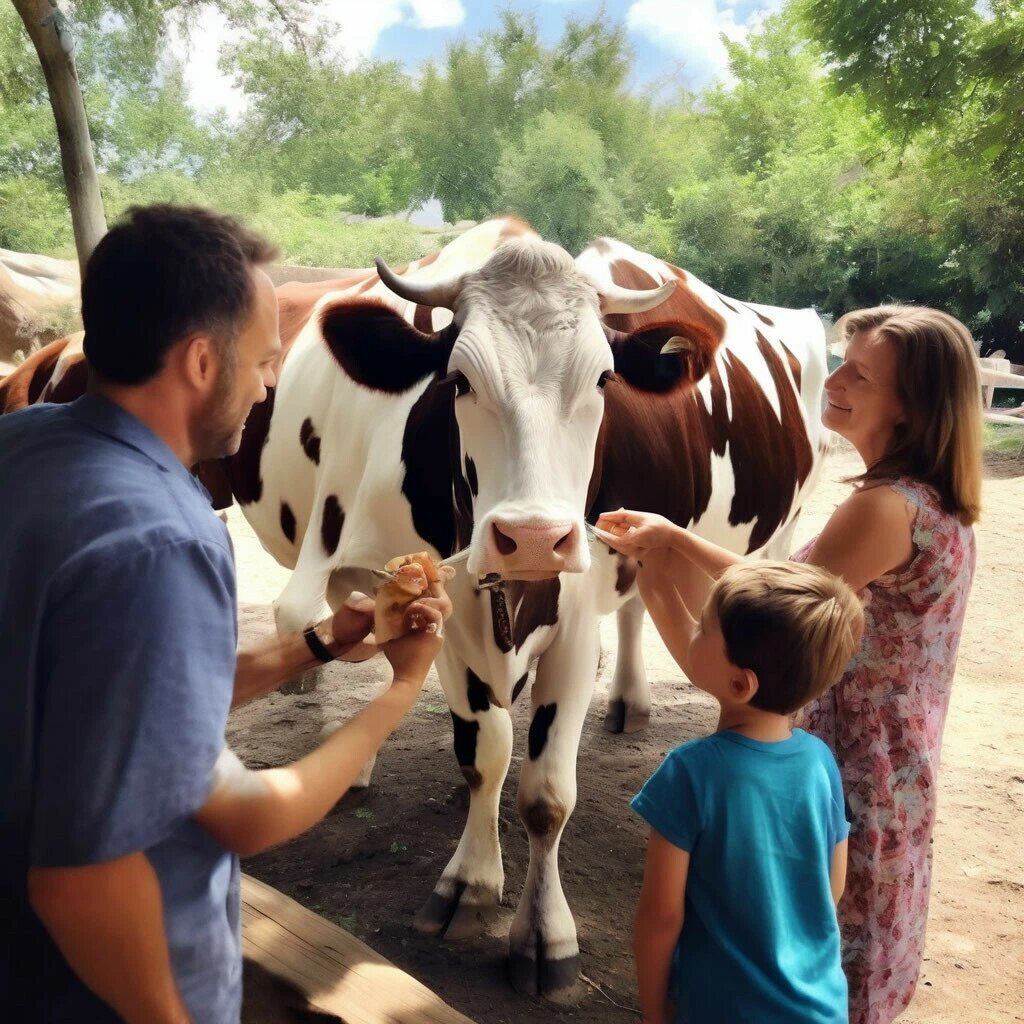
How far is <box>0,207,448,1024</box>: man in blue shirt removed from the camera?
2.84ft

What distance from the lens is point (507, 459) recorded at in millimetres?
2123

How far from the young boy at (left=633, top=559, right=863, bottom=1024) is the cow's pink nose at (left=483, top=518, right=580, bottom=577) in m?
0.58

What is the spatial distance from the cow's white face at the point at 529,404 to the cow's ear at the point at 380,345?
0.47 feet

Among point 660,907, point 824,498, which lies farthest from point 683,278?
point 824,498

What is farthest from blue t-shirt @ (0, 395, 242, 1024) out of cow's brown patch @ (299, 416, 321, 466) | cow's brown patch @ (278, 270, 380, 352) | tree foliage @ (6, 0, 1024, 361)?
tree foliage @ (6, 0, 1024, 361)

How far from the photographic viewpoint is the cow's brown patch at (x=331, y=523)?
304 cm

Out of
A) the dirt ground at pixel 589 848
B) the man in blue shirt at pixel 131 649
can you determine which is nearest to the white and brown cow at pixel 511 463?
the dirt ground at pixel 589 848

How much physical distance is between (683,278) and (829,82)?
8122 mm

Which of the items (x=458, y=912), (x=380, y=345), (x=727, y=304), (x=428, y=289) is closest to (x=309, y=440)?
(x=380, y=345)

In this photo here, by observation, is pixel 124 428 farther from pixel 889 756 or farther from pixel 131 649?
pixel 889 756

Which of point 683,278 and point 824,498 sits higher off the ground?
point 683,278

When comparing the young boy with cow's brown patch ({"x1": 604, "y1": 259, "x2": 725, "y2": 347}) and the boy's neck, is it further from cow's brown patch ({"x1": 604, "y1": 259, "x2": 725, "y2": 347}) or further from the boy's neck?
cow's brown patch ({"x1": 604, "y1": 259, "x2": 725, "y2": 347})

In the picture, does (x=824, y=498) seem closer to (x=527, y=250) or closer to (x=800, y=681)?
(x=527, y=250)

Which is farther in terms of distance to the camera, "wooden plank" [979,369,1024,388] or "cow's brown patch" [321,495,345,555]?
"wooden plank" [979,369,1024,388]
